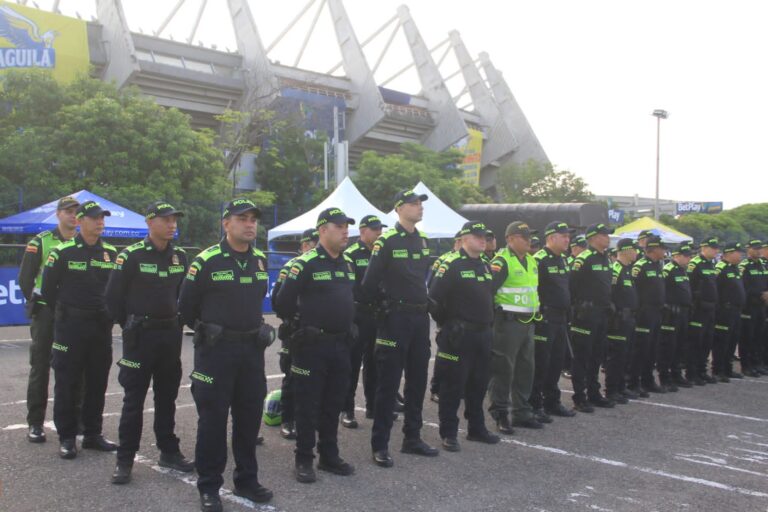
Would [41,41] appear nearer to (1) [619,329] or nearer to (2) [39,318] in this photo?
(2) [39,318]

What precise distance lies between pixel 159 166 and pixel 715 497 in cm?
2152

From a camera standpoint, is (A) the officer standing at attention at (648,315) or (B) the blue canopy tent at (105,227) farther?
(B) the blue canopy tent at (105,227)

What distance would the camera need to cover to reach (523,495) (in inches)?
188

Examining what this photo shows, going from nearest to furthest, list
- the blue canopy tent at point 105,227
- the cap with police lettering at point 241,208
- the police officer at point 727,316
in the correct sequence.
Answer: the cap with police lettering at point 241,208 → the police officer at point 727,316 → the blue canopy tent at point 105,227

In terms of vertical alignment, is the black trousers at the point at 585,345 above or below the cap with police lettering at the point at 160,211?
below

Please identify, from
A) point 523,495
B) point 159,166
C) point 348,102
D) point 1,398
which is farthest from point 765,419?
point 348,102

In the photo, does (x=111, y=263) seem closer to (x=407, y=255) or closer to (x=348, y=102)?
(x=407, y=255)

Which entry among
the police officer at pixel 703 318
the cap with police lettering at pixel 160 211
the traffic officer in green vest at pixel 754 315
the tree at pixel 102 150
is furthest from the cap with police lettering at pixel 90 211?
the tree at pixel 102 150

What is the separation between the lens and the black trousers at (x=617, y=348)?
7980mm

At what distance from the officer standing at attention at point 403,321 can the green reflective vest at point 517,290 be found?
130 centimetres

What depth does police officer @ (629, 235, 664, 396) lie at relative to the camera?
8578 millimetres

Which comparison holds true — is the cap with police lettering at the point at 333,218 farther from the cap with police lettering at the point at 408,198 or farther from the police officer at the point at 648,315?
the police officer at the point at 648,315

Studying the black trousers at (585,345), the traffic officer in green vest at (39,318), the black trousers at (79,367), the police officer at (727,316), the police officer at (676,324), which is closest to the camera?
the black trousers at (79,367)

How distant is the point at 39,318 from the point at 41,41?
3091 cm
